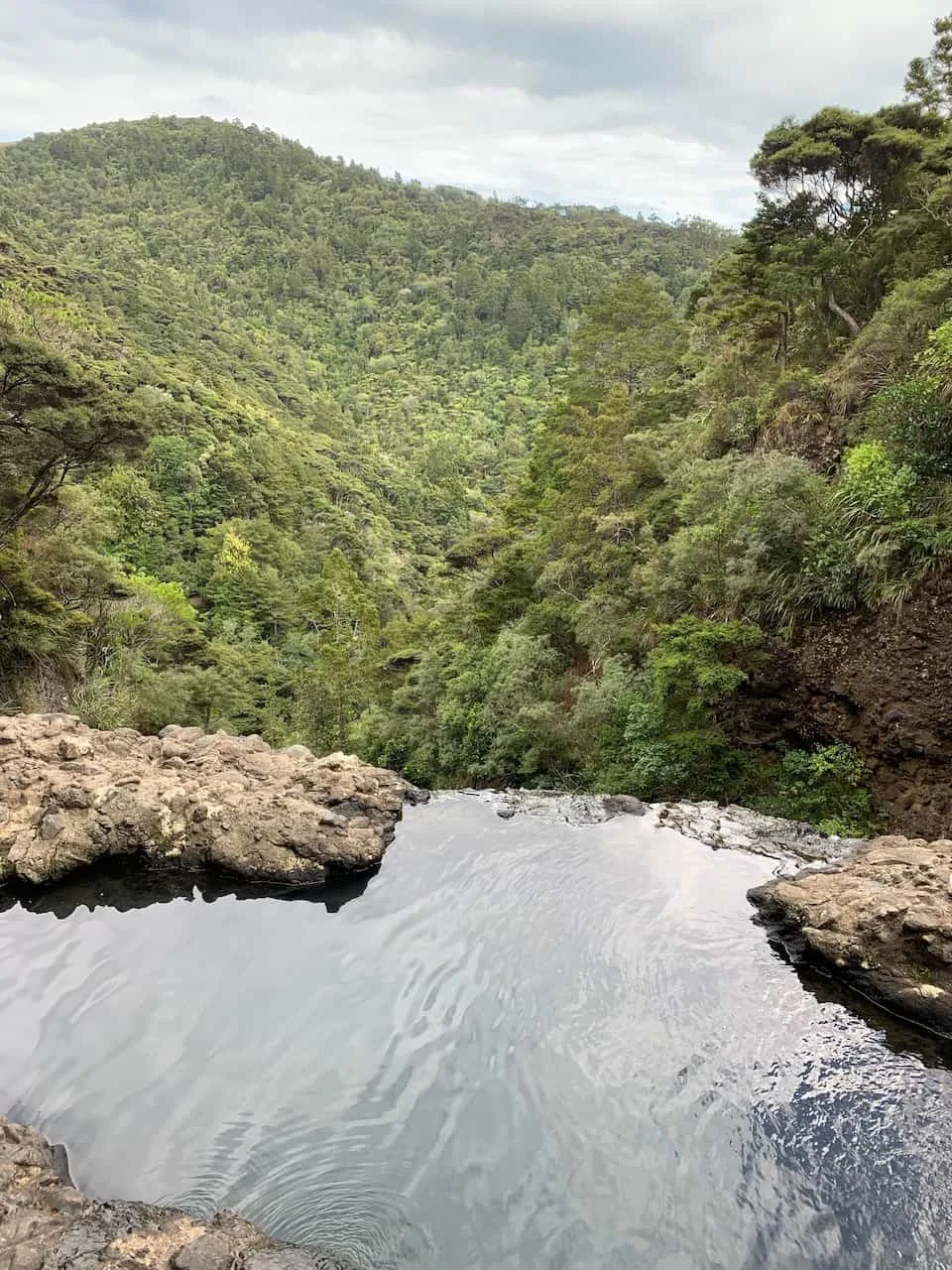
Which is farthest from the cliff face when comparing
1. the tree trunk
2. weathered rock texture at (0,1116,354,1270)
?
weathered rock texture at (0,1116,354,1270)

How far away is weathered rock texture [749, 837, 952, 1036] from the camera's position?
7629 millimetres

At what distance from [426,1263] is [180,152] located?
21830cm

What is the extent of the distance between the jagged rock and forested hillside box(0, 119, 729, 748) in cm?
1701

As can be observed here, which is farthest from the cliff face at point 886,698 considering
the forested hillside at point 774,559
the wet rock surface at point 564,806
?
the wet rock surface at point 564,806

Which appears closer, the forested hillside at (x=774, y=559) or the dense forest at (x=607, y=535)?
the forested hillside at (x=774, y=559)

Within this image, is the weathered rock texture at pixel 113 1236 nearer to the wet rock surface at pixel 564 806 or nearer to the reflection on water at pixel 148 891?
the reflection on water at pixel 148 891

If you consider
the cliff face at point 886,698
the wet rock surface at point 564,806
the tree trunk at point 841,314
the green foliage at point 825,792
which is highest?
the tree trunk at point 841,314

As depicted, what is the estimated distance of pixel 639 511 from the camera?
1947cm

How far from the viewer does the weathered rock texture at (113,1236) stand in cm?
500

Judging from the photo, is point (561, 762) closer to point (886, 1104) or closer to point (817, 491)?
point (817, 491)

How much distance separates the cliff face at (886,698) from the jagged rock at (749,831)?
115 cm

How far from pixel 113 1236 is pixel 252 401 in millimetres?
88608

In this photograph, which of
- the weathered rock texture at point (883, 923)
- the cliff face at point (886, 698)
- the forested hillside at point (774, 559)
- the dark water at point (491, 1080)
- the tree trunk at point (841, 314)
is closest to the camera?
the dark water at point (491, 1080)

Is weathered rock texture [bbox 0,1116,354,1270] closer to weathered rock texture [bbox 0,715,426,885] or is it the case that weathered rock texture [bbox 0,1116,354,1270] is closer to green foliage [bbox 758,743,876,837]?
weathered rock texture [bbox 0,715,426,885]
